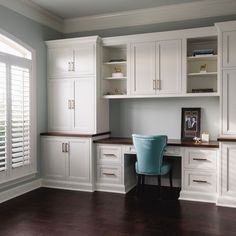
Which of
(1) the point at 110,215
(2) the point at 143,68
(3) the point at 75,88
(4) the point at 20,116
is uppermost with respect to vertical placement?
(2) the point at 143,68

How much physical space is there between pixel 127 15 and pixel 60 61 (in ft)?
4.55

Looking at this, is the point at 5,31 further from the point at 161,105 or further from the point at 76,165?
the point at 161,105

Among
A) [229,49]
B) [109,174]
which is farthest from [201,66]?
[109,174]

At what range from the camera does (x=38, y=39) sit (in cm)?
496

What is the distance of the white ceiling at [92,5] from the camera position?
457cm

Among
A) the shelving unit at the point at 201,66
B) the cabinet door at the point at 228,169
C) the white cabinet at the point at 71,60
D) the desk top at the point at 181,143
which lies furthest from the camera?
the white cabinet at the point at 71,60

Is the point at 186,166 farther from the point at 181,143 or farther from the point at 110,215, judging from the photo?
the point at 110,215

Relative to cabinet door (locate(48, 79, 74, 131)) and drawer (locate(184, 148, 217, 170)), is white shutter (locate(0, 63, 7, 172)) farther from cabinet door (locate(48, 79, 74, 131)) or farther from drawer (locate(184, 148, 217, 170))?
drawer (locate(184, 148, 217, 170))

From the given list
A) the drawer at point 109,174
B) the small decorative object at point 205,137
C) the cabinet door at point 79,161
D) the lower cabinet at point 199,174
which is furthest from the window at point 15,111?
the small decorative object at point 205,137

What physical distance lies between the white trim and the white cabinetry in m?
0.55

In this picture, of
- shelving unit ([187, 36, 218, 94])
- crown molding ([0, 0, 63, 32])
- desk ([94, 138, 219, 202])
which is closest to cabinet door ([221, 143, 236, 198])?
desk ([94, 138, 219, 202])

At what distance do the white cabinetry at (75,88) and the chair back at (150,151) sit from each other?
0.94 meters

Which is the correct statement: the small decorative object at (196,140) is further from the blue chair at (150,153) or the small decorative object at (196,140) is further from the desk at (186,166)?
the blue chair at (150,153)

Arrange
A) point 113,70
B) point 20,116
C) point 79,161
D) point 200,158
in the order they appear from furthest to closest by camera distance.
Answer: point 113,70 < point 79,161 < point 20,116 < point 200,158
